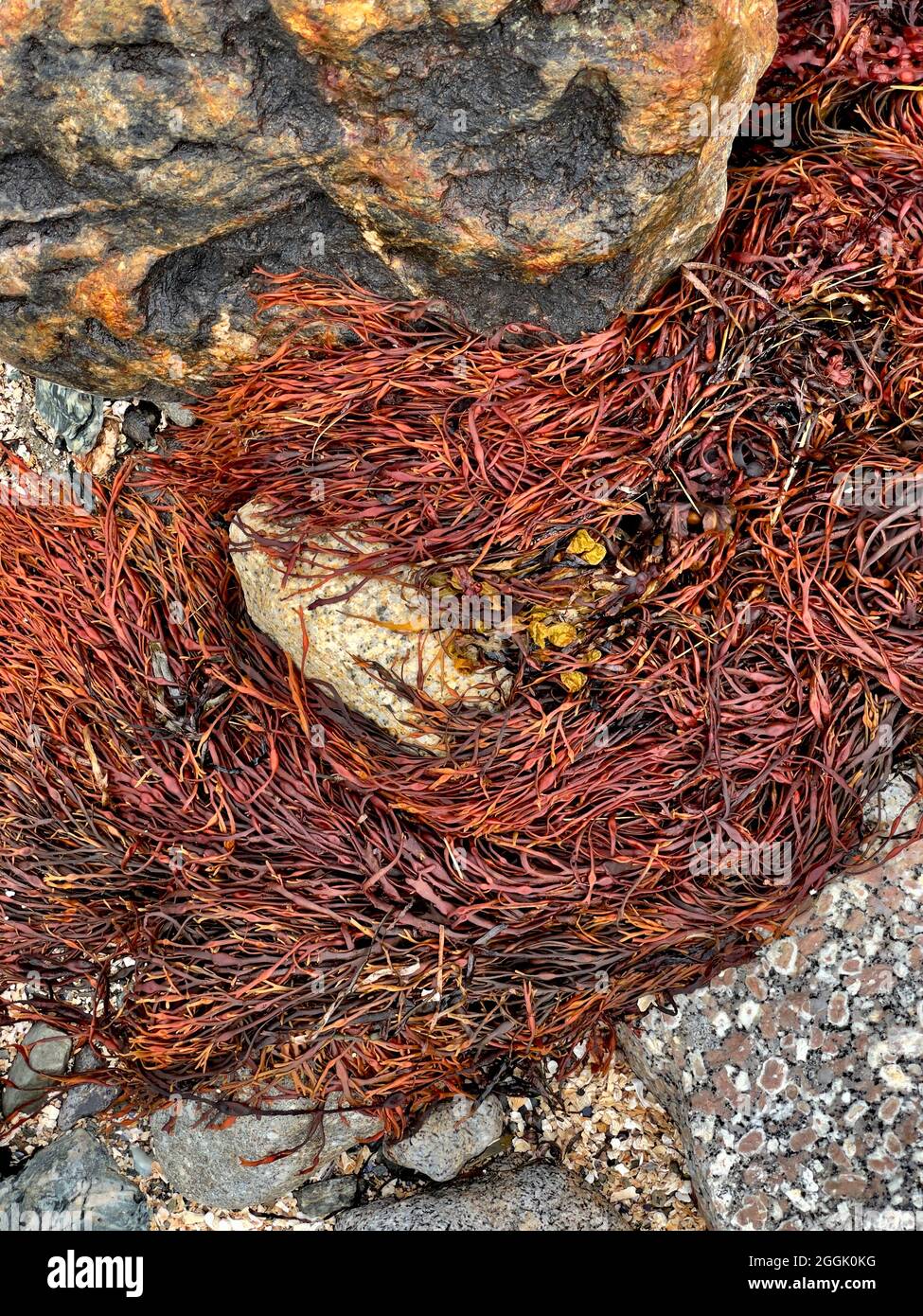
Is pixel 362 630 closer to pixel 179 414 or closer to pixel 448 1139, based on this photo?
pixel 179 414

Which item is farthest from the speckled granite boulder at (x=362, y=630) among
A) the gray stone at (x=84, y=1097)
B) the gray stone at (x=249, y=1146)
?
the gray stone at (x=84, y=1097)

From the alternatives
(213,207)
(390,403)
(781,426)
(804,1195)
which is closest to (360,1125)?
(804,1195)

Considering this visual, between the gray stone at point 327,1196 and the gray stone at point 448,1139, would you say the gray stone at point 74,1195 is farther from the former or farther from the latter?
the gray stone at point 448,1139

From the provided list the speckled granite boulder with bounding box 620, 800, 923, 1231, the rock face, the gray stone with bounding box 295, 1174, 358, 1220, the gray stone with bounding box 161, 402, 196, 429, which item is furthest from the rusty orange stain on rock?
the gray stone with bounding box 295, 1174, 358, 1220

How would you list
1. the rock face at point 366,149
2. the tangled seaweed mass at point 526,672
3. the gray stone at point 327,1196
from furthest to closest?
the gray stone at point 327,1196 < the tangled seaweed mass at point 526,672 < the rock face at point 366,149

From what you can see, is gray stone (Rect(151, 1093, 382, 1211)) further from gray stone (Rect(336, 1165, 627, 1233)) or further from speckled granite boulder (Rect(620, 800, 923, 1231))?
speckled granite boulder (Rect(620, 800, 923, 1231))

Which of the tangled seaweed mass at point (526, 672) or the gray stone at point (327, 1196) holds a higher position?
the tangled seaweed mass at point (526, 672)
